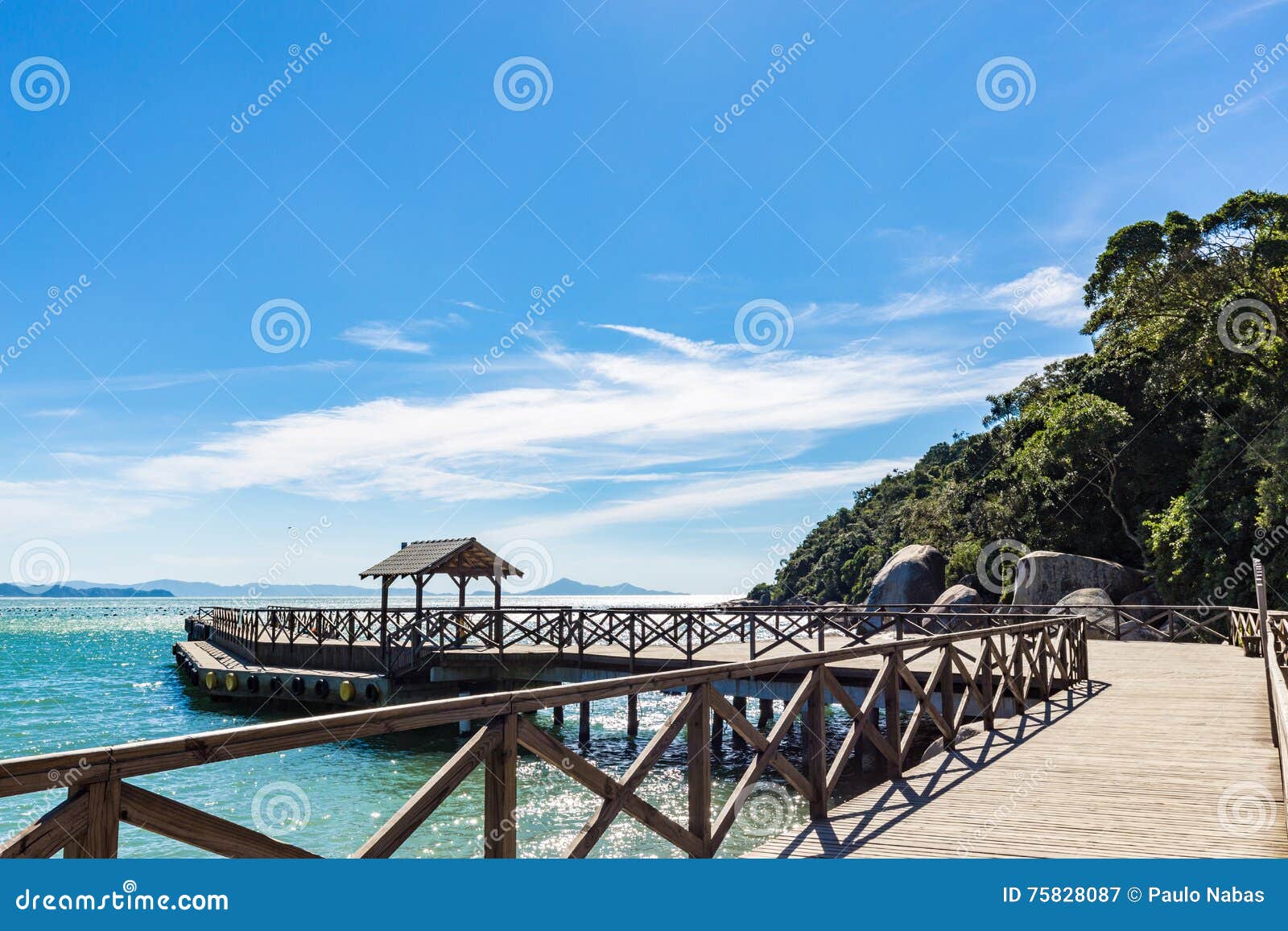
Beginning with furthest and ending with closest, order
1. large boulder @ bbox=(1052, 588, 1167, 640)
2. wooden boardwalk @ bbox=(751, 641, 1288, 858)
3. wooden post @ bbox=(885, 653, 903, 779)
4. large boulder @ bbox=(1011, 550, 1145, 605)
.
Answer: large boulder @ bbox=(1011, 550, 1145, 605) < large boulder @ bbox=(1052, 588, 1167, 640) < wooden post @ bbox=(885, 653, 903, 779) < wooden boardwalk @ bbox=(751, 641, 1288, 858)

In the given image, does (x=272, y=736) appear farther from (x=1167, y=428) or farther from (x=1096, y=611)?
(x=1167, y=428)

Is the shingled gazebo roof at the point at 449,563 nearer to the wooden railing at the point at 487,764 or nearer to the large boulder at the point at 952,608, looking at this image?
the large boulder at the point at 952,608

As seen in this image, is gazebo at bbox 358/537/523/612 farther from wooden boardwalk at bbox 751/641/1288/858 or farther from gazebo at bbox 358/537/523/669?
wooden boardwalk at bbox 751/641/1288/858

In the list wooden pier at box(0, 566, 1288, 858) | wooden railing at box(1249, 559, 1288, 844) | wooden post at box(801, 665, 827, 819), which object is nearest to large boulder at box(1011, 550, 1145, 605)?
wooden pier at box(0, 566, 1288, 858)

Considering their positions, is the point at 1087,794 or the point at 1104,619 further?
the point at 1104,619

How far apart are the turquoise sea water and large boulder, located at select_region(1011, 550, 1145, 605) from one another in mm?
9989

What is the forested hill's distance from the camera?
24.2 metres

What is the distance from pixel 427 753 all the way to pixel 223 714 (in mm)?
10572

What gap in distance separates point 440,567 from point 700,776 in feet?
64.7

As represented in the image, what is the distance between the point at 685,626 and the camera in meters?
20.0

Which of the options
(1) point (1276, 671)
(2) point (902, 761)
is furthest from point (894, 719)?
(1) point (1276, 671)

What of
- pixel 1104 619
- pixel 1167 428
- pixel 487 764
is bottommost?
pixel 1104 619
